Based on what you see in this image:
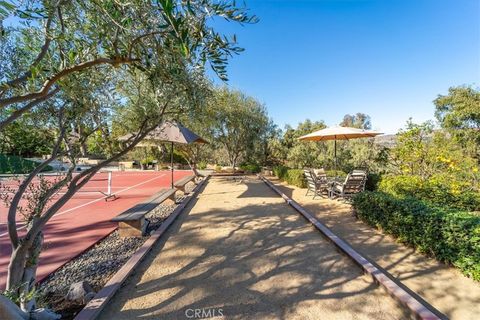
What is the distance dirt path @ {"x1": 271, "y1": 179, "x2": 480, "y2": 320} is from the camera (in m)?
2.53

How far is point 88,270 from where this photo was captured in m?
3.38

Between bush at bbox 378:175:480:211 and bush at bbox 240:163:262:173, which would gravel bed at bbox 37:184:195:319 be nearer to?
bush at bbox 378:175:480:211

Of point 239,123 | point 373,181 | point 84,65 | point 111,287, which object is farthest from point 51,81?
point 239,123

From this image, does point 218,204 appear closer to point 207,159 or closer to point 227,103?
point 227,103

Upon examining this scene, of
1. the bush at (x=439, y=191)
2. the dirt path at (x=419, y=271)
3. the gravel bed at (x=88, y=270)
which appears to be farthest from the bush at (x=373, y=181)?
the gravel bed at (x=88, y=270)

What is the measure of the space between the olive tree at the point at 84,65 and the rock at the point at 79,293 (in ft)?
1.35

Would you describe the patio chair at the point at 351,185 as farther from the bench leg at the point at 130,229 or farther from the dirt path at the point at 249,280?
the bench leg at the point at 130,229

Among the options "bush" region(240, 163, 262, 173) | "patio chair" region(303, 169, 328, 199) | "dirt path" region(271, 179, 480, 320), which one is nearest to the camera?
"dirt path" region(271, 179, 480, 320)

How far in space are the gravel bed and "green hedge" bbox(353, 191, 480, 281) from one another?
15.5 feet

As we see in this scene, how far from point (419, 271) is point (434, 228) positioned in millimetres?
752

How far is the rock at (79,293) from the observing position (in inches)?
104

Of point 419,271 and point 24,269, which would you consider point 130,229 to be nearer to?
point 24,269

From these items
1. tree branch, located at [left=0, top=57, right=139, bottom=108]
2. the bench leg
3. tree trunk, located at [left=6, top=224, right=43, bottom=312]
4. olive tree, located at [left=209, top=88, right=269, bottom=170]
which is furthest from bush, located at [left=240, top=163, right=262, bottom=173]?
tree branch, located at [left=0, top=57, right=139, bottom=108]

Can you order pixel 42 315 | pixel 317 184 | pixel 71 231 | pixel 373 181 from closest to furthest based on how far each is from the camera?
pixel 42 315 → pixel 71 231 → pixel 317 184 → pixel 373 181
